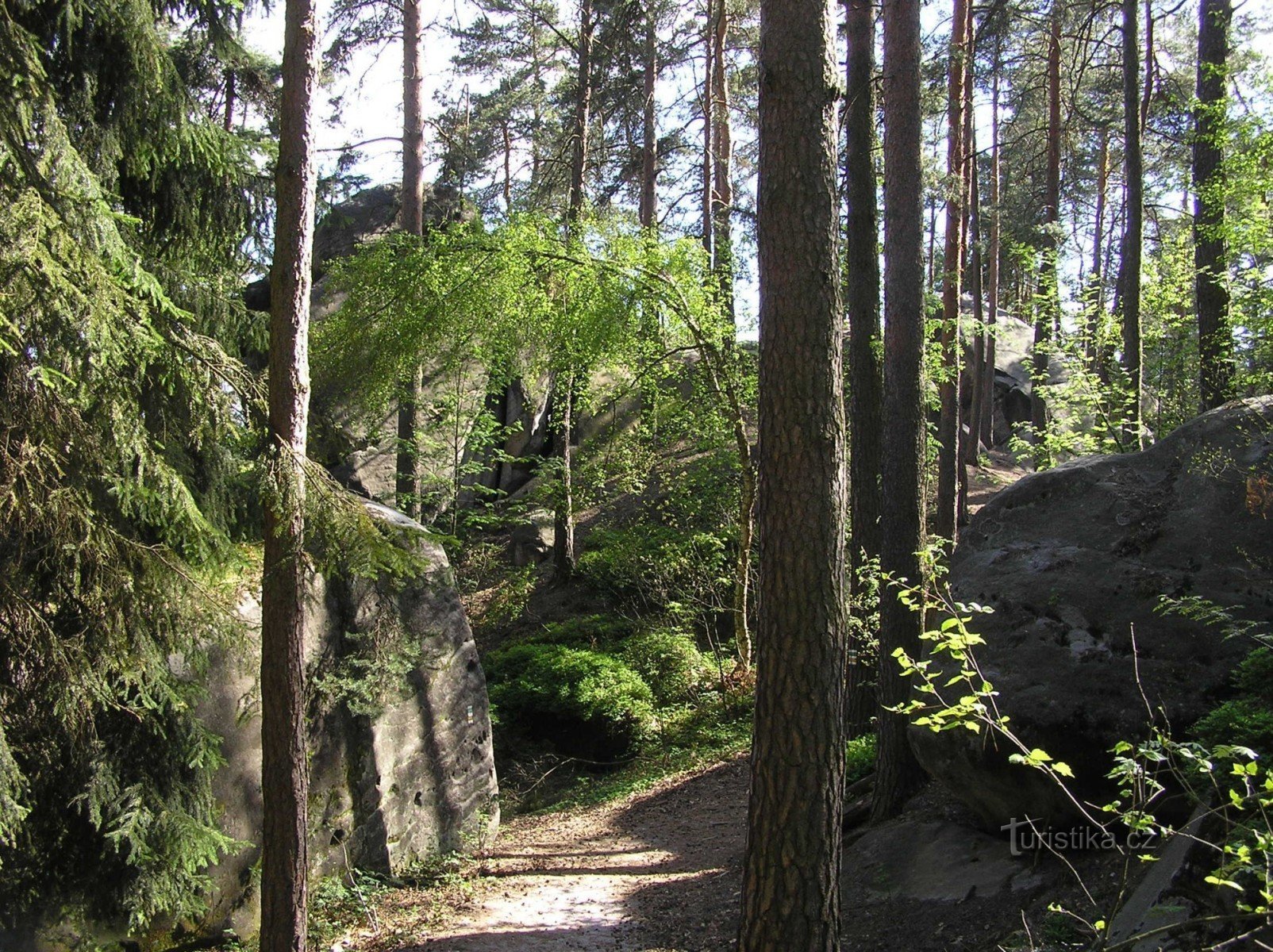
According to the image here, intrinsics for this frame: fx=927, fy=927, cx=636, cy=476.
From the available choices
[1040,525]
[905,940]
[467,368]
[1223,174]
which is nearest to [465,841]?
[905,940]

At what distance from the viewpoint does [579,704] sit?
12297 mm

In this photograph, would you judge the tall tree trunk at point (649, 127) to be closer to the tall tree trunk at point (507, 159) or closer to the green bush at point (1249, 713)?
the tall tree trunk at point (507, 159)

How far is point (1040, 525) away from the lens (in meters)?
6.80

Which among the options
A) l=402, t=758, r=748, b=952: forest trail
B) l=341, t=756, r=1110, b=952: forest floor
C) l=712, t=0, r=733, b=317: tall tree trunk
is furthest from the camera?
l=712, t=0, r=733, b=317: tall tree trunk

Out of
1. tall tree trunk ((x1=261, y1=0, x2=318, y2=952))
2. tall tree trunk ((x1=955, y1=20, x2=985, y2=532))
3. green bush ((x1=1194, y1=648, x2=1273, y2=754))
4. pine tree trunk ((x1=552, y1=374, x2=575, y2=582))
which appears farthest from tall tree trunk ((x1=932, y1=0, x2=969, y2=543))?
tall tree trunk ((x1=261, y1=0, x2=318, y2=952))

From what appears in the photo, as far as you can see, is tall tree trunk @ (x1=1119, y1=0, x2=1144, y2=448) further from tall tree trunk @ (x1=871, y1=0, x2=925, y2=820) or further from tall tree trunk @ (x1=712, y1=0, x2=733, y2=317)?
tall tree trunk @ (x1=712, y1=0, x2=733, y2=317)

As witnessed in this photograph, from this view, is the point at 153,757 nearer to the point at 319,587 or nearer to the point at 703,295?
the point at 319,587

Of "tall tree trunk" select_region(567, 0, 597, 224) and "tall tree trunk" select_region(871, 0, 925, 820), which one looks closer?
"tall tree trunk" select_region(871, 0, 925, 820)

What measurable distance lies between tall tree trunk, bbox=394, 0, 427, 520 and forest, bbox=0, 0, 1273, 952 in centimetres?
180

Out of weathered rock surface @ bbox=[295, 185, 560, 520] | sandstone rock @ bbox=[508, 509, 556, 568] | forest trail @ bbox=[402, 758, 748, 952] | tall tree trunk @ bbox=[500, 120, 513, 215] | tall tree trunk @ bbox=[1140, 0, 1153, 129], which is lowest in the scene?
forest trail @ bbox=[402, 758, 748, 952]

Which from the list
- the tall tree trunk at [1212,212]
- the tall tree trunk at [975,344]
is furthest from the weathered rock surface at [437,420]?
the tall tree trunk at [975,344]

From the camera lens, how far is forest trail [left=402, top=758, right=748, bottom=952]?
6773 mm

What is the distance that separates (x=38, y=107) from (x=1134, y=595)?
7.18m

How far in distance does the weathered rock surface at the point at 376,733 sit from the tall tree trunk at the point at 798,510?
11.0ft
